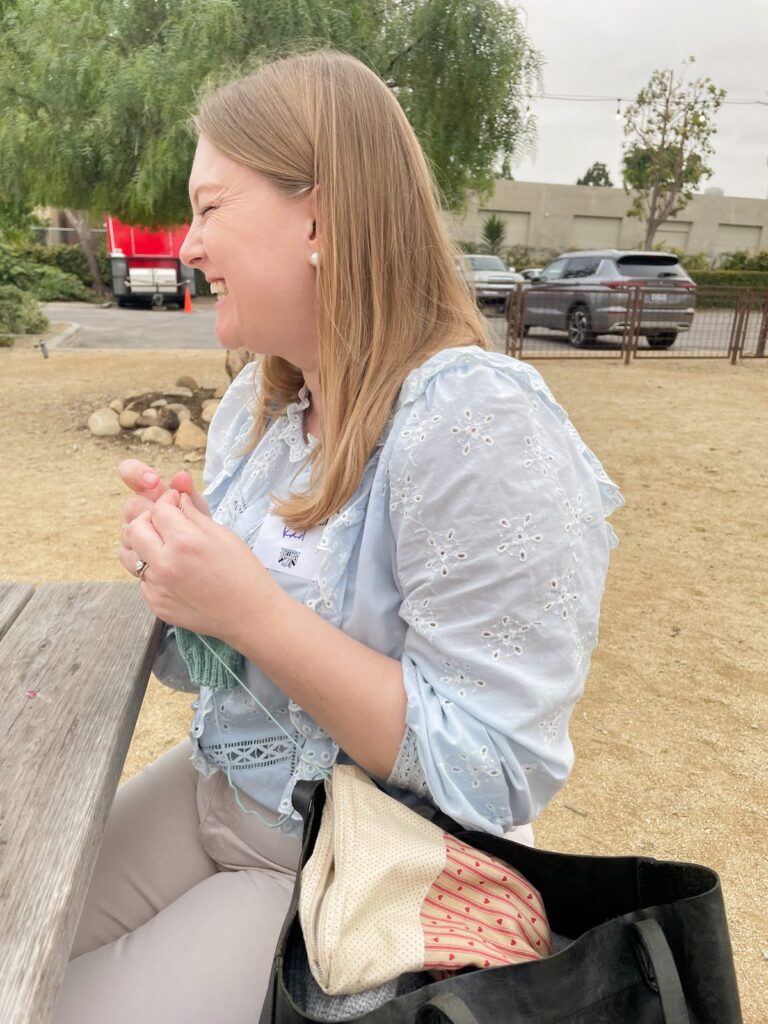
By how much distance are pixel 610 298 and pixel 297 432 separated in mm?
11698

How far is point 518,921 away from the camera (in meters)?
1.04

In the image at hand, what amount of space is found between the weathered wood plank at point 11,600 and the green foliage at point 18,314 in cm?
1222

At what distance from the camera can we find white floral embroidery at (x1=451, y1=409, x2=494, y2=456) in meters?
1.11

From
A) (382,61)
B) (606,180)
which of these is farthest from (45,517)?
(606,180)

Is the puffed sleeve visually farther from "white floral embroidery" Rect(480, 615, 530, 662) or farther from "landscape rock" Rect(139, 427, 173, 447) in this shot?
"landscape rock" Rect(139, 427, 173, 447)

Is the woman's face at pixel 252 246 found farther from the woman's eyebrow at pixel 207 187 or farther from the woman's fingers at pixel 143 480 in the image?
the woman's fingers at pixel 143 480

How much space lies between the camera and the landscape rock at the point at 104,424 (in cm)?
680

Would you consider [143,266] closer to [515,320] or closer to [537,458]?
[515,320]

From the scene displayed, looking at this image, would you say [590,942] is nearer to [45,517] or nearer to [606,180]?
[45,517]

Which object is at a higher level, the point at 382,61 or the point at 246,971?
the point at 382,61

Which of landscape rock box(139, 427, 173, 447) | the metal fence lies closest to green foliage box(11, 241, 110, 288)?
the metal fence

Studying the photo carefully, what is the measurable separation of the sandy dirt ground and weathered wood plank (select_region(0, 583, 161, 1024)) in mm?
1350

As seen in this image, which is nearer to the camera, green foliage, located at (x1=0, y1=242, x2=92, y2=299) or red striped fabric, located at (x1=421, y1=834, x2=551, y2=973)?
red striped fabric, located at (x1=421, y1=834, x2=551, y2=973)

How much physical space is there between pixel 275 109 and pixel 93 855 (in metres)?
1.05
